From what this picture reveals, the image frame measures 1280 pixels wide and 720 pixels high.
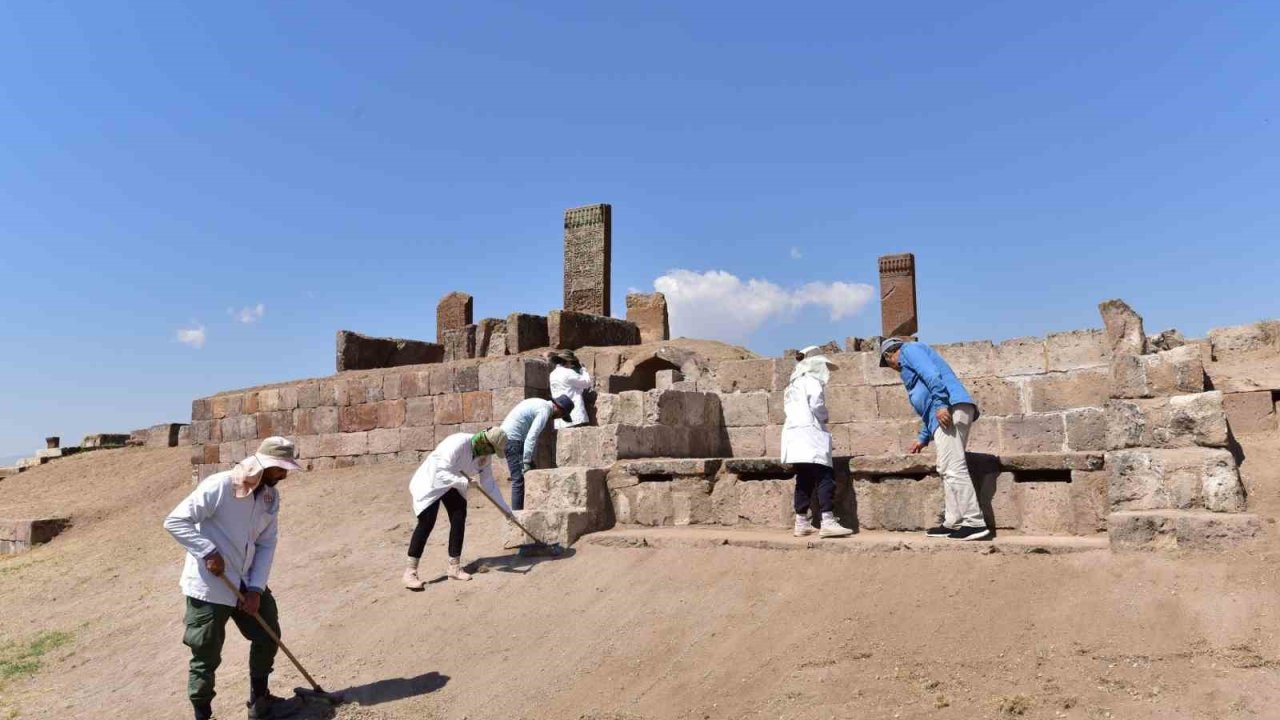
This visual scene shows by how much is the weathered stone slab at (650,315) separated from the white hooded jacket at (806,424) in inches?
474

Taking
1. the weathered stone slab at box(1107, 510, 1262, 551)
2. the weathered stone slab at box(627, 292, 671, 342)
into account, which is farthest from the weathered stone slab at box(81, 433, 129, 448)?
the weathered stone slab at box(1107, 510, 1262, 551)

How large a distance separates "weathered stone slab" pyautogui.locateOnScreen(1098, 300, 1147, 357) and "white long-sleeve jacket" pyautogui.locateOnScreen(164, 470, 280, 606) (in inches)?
306

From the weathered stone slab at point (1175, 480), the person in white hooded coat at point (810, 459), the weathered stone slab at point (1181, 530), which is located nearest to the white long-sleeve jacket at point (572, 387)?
the person in white hooded coat at point (810, 459)

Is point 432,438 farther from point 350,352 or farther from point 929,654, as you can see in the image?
point 929,654

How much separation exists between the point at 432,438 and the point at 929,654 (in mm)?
10544

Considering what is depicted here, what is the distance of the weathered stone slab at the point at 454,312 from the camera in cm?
2231

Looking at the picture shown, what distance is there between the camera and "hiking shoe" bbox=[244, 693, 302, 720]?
18.3 ft

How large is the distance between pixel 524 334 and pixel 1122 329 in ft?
35.1

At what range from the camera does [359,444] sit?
15.2m

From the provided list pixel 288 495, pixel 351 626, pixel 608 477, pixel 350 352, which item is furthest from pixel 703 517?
pixel 350 352

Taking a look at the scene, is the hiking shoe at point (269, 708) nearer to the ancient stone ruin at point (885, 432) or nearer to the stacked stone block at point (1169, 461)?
the ancient stone ruin at point (885, 432)

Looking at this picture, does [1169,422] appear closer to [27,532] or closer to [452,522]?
[452,522]

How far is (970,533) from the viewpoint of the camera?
6.21m

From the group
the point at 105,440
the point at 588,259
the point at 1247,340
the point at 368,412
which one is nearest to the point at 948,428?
the point at 1247,340
